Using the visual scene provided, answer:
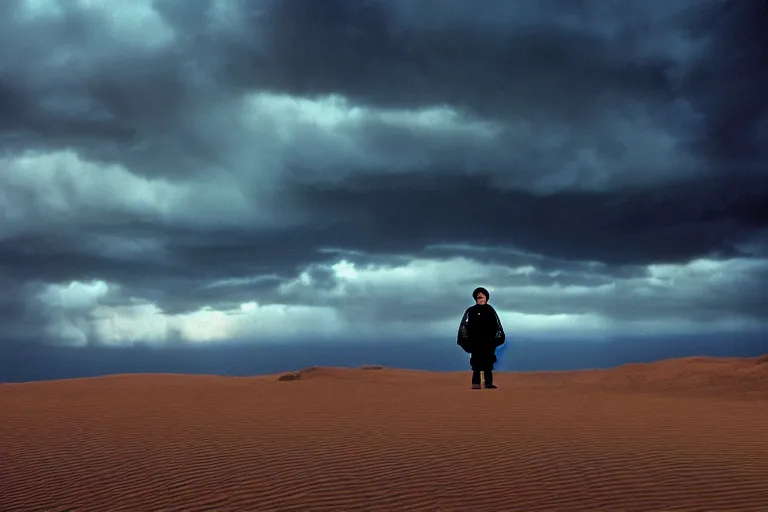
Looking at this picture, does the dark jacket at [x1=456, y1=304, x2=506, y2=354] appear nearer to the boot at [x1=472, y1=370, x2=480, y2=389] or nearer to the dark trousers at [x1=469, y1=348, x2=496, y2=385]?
the dark trousers at [x1=469, y1=348, x2=496, y2=385]

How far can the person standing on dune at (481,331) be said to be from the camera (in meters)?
19.7

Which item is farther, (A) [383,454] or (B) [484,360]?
(B) [484,360]

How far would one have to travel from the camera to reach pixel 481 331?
64.5 feet

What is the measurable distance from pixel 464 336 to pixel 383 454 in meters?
10.8

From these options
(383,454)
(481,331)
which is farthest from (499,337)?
(383,454)

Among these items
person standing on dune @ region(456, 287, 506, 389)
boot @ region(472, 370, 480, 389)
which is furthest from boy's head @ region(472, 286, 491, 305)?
boot @ region(472, 370, 480, 389)

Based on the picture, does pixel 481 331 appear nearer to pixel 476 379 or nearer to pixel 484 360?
pixel 484 360

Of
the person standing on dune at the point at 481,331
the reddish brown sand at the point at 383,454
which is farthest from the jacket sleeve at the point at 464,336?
the reddish brown sand at the point at 383,454

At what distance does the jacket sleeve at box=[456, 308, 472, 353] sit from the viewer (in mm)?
19797

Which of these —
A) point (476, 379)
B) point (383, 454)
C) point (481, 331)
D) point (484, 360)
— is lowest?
point (383, 454)

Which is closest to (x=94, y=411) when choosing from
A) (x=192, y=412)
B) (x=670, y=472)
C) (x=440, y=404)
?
(x=192, y=412)

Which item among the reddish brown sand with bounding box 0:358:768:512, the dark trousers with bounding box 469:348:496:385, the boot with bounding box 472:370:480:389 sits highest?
the dark trousers with bounding box 469:348:496:385

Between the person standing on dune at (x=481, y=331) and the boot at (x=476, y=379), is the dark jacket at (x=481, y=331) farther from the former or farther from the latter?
the boot at (x=476, y=379)

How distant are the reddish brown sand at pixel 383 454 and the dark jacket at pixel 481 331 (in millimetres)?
2182
